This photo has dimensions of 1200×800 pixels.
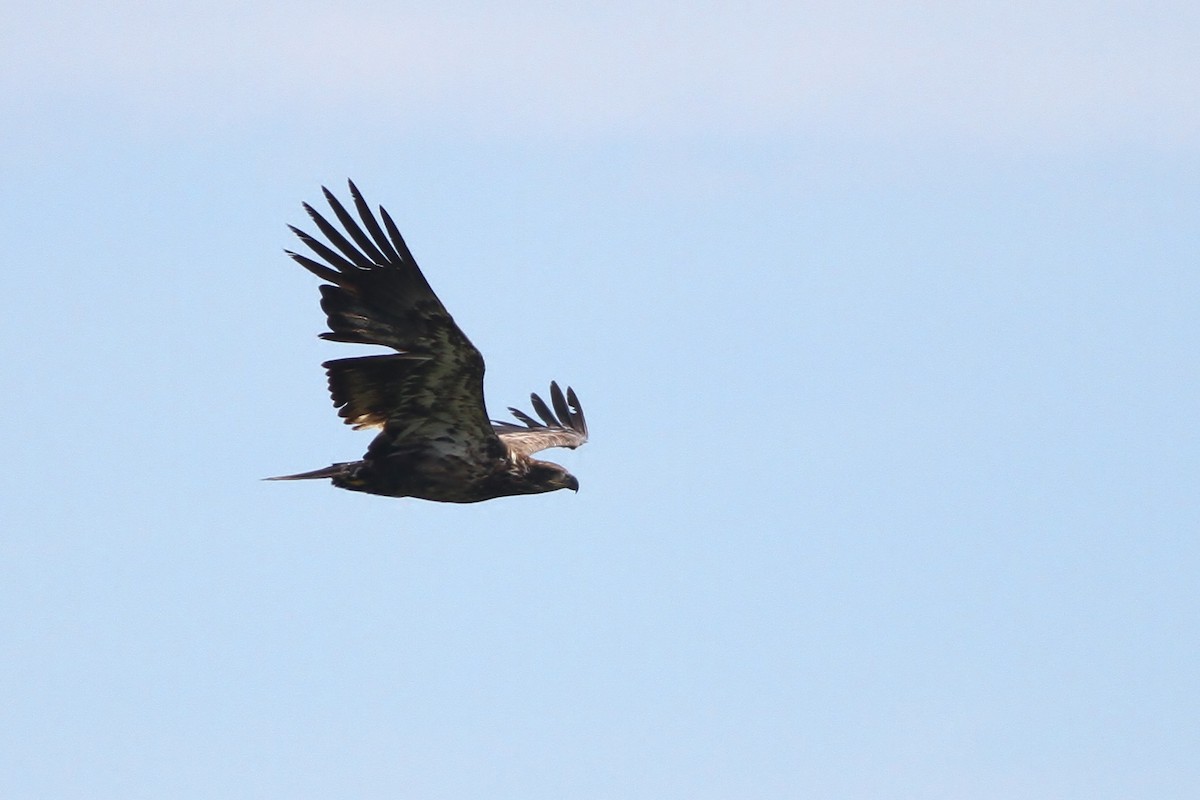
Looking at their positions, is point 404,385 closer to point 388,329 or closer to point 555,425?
point 388,329

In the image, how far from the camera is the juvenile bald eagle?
18453mm

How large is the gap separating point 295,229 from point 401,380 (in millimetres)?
1747

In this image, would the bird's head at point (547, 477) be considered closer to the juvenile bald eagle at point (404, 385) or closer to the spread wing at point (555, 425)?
the juvenile bald eagle at point (404, 385)

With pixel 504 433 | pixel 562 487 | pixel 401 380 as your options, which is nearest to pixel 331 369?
pixel 401 380

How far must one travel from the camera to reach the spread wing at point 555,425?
24.3 m

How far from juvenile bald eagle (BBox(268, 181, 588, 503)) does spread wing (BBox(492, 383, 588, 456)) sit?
3639mm

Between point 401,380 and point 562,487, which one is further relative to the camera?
point 562,487

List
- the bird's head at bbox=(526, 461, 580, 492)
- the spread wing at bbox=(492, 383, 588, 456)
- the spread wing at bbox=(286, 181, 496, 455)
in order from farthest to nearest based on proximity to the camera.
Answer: the spread wing at bbox=(492, 383, 588, 456), the bird's head at bbox=(526, 461, 580, 492), the spread wing at bbox=(286, 181, 496, 455)

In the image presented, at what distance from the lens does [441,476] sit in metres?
19.6

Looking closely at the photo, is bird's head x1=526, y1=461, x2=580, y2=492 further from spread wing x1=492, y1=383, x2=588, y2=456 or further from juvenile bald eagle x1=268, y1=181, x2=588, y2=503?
spread wing x1=492, y1=383, x2=588, y2=456

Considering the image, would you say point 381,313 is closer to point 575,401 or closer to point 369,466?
point 369,466

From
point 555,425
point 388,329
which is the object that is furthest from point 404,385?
point 555,425

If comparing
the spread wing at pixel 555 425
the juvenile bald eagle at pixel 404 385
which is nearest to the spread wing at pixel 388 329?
the juvenile bald eagle at pixel 404 385

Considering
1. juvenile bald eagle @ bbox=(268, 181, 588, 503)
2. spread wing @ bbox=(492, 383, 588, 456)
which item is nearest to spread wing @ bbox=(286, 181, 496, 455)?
juvenile bald eagle @ bbox=(268, 181, 588, 503)
